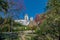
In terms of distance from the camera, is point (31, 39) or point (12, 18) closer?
point (31, 39)

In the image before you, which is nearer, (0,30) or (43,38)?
(43,38)

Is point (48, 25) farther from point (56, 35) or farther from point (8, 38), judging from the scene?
point (8, 38)

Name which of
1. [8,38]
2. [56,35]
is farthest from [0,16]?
[56,35]

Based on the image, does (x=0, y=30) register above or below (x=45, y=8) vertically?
below

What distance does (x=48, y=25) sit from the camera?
8867 millimetres

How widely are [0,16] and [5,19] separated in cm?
46

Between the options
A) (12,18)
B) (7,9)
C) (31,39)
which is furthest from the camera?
(12,18)

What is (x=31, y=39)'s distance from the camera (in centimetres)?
860

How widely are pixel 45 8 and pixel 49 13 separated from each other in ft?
1.74

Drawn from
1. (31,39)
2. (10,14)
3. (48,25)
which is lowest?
(31,39)

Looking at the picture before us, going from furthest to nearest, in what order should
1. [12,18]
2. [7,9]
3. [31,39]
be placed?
[12,18], [7,9], [31,39]

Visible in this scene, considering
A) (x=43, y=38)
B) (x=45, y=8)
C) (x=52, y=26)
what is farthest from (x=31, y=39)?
(x=45, y=8)

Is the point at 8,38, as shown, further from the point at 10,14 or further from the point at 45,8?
the point at 45,8

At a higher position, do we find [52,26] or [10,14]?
[10,14]
